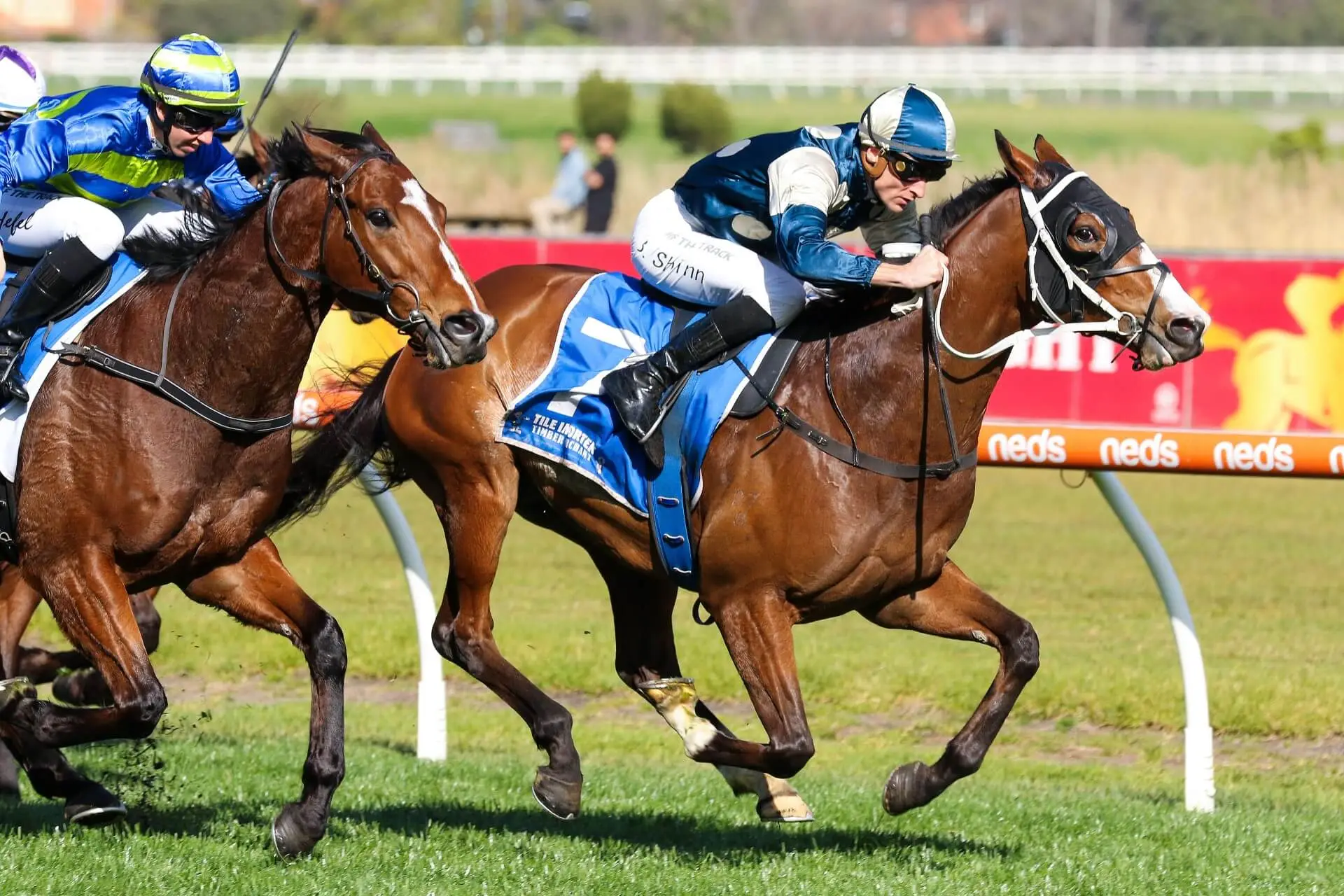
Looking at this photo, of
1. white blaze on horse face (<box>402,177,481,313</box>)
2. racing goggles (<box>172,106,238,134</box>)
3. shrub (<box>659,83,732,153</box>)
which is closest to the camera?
Answer: white blaze on horse face (<box>402,177,481,313</box>)

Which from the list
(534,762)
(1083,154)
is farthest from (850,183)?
(1083,154)

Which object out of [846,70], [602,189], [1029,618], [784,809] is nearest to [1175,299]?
[784,809]

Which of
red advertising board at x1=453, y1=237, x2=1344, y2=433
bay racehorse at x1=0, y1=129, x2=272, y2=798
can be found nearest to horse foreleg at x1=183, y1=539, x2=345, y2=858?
bay racehorse at x1=0, y1=129, x2=272, y2=798

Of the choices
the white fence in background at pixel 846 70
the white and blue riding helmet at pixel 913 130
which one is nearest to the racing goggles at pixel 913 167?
the white and blue riding helmet at pixel 913 130

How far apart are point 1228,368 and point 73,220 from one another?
757cm

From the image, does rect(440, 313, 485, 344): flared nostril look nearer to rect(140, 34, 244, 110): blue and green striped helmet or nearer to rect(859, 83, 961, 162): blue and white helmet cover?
rect(140, 34, 244, 110): blue and green striped helmet

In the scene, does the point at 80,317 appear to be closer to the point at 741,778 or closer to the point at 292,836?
the point at 292,836

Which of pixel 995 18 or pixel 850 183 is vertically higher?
pixel 995 18

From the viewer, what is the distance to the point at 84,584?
480 cm

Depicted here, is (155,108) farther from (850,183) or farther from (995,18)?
(995,18)

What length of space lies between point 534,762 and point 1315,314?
5.92 m

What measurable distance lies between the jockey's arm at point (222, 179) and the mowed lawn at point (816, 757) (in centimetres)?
176

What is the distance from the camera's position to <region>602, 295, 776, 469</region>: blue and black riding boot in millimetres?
5078

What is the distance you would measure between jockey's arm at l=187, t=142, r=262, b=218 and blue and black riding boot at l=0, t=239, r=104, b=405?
1.21 ft
